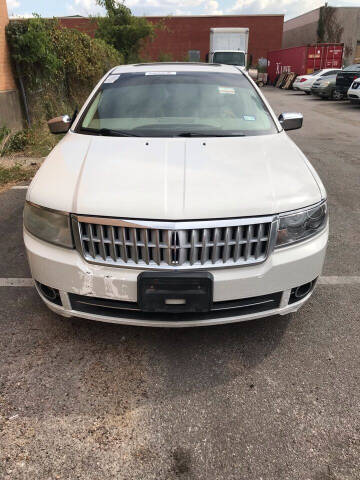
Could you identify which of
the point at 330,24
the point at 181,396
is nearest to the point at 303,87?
the point at 330,24

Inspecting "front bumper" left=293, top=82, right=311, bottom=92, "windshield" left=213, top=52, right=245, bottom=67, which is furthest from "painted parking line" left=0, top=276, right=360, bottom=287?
"front bumper" left=293, top=82, right=311, bottom=92

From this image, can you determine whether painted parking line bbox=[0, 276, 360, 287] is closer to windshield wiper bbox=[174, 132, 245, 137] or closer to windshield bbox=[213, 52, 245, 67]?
windshield wiper bbox=[174, 132, 245, 137]

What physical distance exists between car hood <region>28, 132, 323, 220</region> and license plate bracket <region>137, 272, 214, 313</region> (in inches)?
12.4

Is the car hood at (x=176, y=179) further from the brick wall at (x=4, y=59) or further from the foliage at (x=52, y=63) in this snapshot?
the foliage at (x=52, y=63)

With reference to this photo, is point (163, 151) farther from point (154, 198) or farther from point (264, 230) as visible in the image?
point (264, 230)

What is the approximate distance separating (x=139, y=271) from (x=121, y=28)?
26.4 meters

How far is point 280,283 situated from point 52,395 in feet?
4.63

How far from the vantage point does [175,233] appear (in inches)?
85.4

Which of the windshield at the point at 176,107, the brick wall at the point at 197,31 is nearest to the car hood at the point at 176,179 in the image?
the windshield at the point at 176,107

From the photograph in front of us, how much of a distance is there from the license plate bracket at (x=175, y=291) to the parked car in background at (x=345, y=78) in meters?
18.7

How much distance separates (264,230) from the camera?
2275 millimetres

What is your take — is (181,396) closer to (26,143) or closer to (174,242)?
(174,242)

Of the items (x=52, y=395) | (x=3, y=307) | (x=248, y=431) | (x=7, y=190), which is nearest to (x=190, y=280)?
(x=248, y=431)

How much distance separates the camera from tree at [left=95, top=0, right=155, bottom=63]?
2503 centimetres
